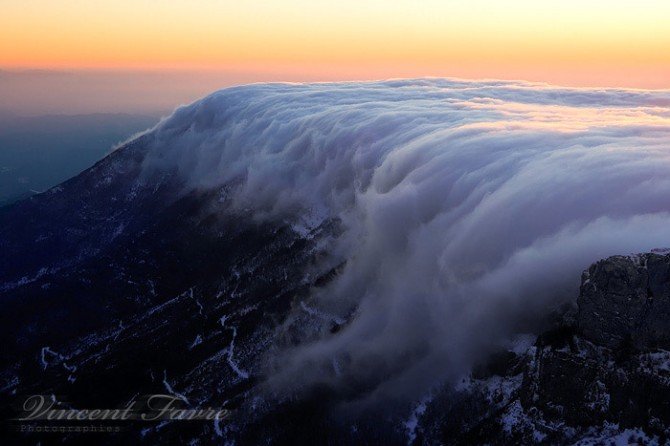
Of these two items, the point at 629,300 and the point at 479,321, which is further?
the point at 479,321

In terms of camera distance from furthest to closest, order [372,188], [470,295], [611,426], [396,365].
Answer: [372,188] < [396,365] < [470,295] < [611,426]

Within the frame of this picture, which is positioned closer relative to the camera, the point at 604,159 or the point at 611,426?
the point at 611,426

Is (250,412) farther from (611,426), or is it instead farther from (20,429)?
(611,426)

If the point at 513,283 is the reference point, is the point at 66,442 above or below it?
below

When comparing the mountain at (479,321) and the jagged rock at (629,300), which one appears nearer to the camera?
the jagged rock at (629,300)

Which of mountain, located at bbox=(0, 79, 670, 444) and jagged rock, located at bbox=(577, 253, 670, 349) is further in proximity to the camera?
mountain, located at bbox=(0, 79, 670, 444)

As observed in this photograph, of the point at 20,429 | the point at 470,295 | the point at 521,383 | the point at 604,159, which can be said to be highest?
the point at 604,159

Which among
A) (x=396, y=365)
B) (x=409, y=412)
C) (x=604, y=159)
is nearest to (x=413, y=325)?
(x=396, y=365)

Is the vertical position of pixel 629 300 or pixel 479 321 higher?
pixel 629 300
